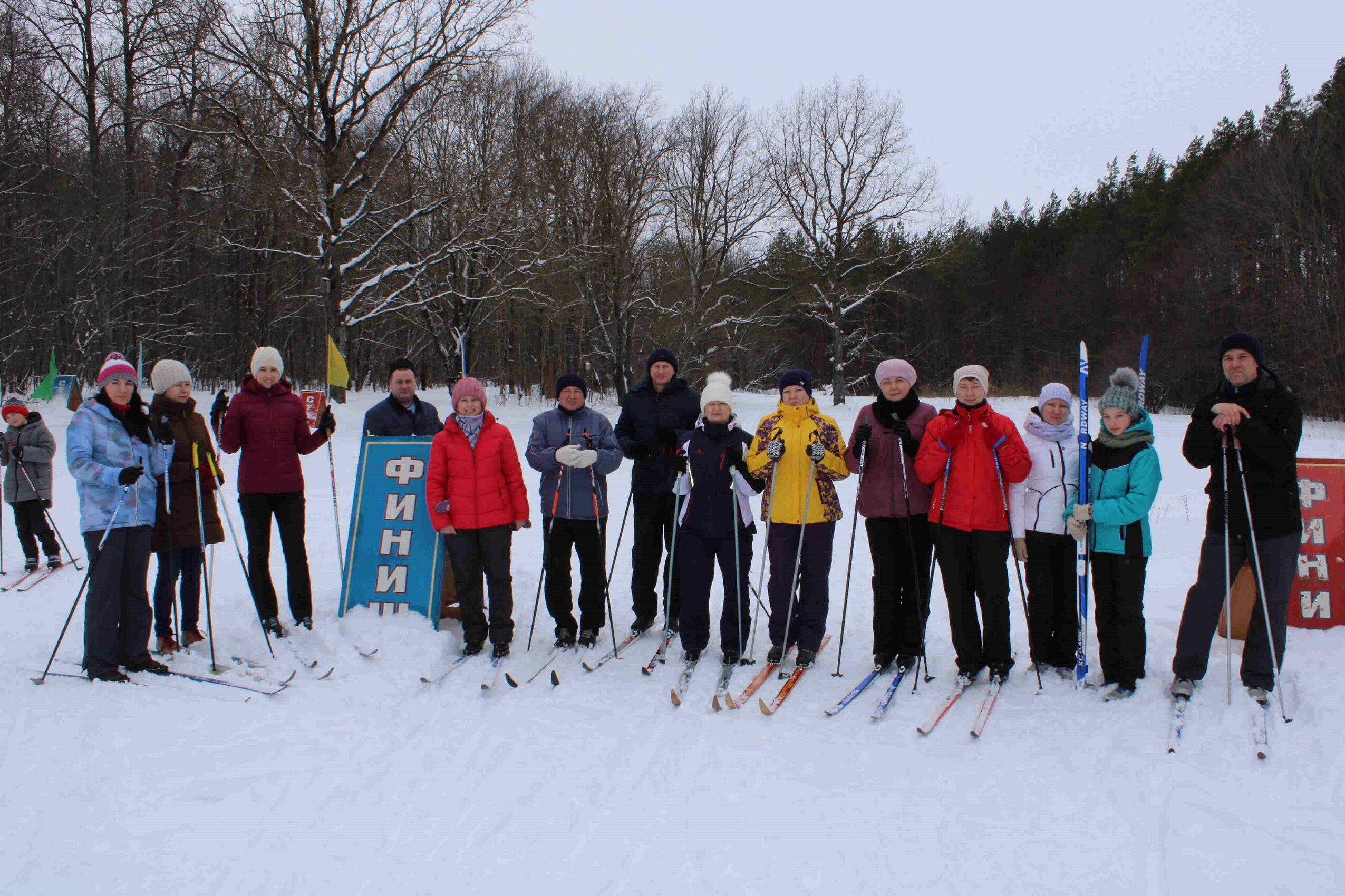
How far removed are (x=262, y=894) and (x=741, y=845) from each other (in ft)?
5.43

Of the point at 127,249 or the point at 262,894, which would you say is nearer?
the point at 262,894

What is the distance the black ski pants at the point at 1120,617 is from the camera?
4113 millimetres

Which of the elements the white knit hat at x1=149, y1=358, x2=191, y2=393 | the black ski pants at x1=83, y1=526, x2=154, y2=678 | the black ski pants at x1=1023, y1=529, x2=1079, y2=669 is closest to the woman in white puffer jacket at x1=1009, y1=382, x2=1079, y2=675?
the black ski pants at x1=1023, y1=529, x2=1079, y2=669

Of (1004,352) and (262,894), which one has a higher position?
(1004,352)

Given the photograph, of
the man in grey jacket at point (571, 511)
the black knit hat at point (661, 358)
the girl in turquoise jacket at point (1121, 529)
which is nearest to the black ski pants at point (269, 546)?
the man in grey jacket at point (571, 511)

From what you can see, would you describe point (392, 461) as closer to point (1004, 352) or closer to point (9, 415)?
point (9, 415)

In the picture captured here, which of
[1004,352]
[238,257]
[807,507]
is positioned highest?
Result: [238,257]

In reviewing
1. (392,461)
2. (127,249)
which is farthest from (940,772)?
(127,249)

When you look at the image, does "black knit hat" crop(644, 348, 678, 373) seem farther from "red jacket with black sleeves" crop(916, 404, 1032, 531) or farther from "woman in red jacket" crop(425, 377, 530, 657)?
"red jacket with black sleeves" crop(916, 404, 1032, 531)

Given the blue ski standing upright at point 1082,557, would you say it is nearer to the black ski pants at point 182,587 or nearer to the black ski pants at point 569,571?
the black ski pants at point 569,571

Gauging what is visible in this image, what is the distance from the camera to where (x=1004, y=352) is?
133 ft

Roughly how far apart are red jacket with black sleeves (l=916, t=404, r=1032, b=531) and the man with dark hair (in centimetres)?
349

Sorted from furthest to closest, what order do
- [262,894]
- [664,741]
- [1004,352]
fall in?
[1004,352] < [664,741] < [262,894]

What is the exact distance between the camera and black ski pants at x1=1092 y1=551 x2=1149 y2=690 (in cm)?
411
